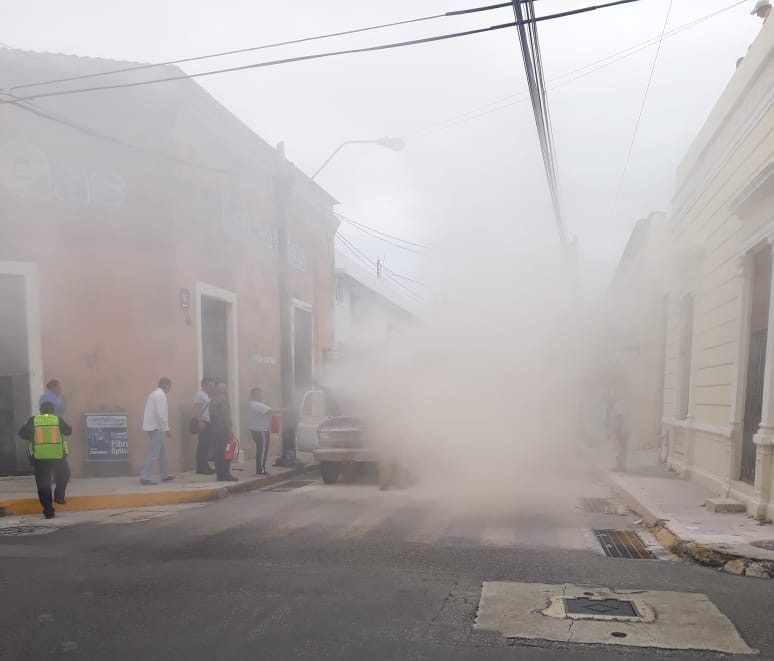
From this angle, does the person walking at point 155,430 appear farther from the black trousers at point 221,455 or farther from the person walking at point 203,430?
the person walking at point 203,430

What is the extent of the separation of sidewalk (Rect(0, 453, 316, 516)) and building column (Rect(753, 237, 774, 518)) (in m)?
6.10

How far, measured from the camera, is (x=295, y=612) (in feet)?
11.8

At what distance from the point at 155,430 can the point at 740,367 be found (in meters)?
7.39

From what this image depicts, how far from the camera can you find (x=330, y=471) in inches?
353

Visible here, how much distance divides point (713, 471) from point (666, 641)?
543cm

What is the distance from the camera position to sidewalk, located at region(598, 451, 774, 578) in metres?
4.62

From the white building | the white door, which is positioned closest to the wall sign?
the white door

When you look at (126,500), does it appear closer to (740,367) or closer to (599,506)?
(599,506)

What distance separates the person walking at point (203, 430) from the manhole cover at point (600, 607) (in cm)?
653

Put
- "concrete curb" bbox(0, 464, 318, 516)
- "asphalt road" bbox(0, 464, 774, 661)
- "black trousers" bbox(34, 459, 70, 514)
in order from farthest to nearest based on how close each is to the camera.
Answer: "concrete curb" bbox(0, 464, 318, 516) → "black trousers" bbox(34, 459, 70, 514) → "asphalt road" bbox(0, 464, 774, 661)

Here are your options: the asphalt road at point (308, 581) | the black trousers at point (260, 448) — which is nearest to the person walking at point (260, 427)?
the black trousers at point (260, 448)

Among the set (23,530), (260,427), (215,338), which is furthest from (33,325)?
(260,427)

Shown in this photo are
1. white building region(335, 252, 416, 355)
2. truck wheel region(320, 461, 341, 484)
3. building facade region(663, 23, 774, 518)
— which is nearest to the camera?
building facade region(663, 23, 774, 518)

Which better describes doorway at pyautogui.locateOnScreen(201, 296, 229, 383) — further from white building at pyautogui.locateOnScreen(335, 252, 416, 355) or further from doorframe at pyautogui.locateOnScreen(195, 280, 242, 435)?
white building at pyautogui.locateOnScreen(335, 252, 416, 355)
